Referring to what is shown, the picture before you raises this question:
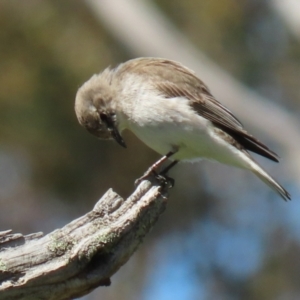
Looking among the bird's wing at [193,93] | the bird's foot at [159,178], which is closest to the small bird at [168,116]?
the bird's wing at [193,93]

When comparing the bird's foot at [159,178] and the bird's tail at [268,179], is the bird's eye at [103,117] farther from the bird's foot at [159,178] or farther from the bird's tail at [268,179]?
the bird's tail at [268,179]

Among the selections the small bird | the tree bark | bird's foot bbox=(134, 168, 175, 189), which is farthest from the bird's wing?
the tree bark

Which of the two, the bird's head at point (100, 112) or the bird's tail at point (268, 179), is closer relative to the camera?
the bird's tail at point (268, 179)

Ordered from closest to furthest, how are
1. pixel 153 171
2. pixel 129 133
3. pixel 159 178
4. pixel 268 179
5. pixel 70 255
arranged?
1. pixel 70 255
2. pixel 159 178
3. pixel 153 171
4. pixel 268 179
5. pixel 129 133

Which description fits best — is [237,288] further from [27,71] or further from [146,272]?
[27,71]

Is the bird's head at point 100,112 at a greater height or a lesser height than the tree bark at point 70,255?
greater

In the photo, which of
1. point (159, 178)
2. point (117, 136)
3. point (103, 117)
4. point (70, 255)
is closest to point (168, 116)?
point (117, 136)

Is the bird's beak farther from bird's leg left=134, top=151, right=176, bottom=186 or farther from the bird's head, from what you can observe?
bird's leg left=134, top=151, right=176, bottom=186

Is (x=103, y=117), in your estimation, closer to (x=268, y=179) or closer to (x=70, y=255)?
(x=268, y=179)
